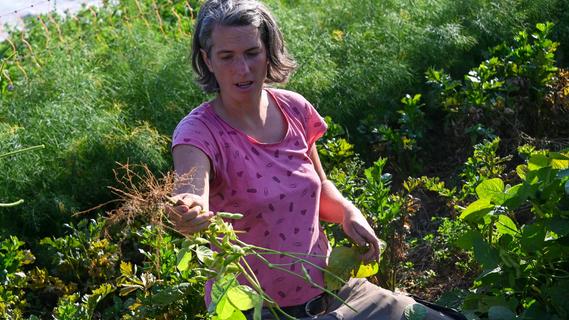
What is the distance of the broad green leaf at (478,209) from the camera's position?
9.15 feet

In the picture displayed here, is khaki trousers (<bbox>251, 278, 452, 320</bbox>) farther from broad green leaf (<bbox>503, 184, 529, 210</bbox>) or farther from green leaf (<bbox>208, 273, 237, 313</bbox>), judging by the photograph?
green leaf (<bbox>208, 273, 237, 313</bbox>)

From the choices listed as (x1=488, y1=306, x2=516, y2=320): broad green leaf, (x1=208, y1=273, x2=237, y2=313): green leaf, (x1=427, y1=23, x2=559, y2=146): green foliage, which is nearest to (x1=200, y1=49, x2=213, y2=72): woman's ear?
(x1=208, y1=273, x2=237, y2=313): green leaf

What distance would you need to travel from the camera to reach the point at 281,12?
4.98 m

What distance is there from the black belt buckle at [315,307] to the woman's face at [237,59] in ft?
1.90

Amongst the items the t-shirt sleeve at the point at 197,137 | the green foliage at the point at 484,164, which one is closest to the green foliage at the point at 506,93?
the green foliage at the point at 484,164

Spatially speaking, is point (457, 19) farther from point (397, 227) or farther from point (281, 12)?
point (397, 227)

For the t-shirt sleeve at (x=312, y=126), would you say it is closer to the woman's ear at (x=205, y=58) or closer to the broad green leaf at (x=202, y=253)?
the woman's ear at (x=205, y=58)

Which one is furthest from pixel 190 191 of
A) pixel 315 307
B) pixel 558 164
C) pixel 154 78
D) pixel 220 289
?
pixel 154 78

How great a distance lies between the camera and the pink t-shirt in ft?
9.44

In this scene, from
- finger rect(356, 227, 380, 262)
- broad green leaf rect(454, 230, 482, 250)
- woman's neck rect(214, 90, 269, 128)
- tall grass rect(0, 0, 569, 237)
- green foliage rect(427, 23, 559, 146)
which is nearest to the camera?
broad green leaf rect(454, 230, 482, 250)

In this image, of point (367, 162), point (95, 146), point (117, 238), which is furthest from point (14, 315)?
point (367, 162)

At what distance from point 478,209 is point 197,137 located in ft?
2.48

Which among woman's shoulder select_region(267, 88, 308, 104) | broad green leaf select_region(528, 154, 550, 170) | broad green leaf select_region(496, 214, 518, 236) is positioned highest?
broad green leaf select_region(528, 154, 550, 170)

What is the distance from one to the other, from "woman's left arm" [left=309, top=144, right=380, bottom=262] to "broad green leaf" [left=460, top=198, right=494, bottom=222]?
0.26 meters
